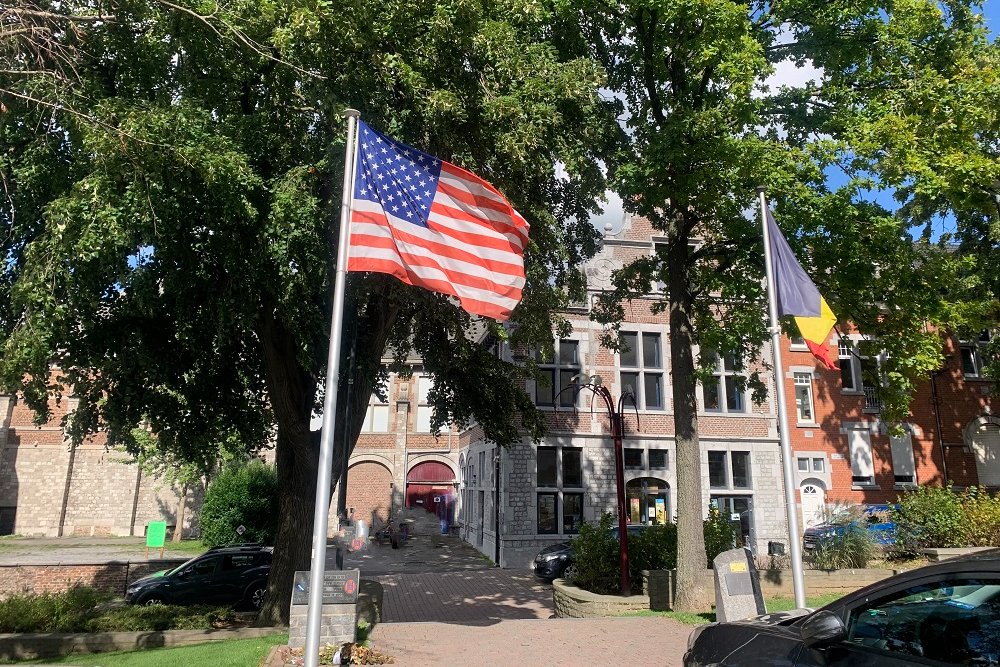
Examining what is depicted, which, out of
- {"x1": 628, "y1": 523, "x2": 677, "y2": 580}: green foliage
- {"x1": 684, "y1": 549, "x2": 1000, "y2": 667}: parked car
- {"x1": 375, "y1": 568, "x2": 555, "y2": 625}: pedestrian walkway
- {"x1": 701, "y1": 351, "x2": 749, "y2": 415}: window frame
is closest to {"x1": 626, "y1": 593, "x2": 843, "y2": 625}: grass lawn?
{"x1": 628, "y1": 523, "x2": 677, "y2": 580}: green foliage

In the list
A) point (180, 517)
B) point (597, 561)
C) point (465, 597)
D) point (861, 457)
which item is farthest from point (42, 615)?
point (861, 457)

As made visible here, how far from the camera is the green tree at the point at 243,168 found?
8.40m

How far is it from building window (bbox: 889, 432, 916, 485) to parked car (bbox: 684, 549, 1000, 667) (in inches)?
1080

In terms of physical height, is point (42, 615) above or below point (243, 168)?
below

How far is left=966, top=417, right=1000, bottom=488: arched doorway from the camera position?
27.4 m

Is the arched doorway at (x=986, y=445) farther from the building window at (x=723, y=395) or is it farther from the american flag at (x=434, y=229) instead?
the american flag at (x=434, y=229)

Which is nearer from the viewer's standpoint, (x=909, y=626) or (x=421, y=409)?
(x=909, y=626)

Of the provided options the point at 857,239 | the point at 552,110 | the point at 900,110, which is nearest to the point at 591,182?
the point at 552,110

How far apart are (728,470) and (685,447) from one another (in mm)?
13838

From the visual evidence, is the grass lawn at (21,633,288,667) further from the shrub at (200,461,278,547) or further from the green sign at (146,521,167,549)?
the shrub at (200,461,278,547)

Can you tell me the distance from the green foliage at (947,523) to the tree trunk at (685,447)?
23.5ft

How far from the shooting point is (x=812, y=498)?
2652 cm

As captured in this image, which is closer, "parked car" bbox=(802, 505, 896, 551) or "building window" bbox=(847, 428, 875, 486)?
"parked car" bbox=(802, 505, 896, 551)

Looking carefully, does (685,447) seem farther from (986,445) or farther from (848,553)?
(986,445)
